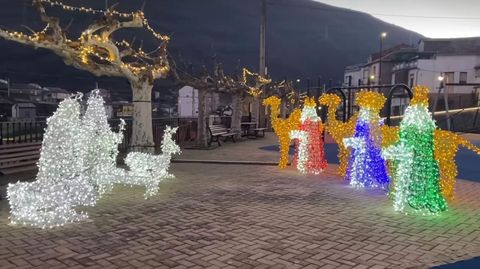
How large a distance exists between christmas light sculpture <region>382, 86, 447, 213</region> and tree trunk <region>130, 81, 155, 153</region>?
31.5ft

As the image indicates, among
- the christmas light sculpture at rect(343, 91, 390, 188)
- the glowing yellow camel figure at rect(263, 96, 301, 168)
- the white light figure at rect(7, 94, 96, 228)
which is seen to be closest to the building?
the glowing yellow camel figure at rect(263, 96, 301, 168)

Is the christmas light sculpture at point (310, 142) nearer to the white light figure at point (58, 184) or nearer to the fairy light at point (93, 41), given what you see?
the fairy light at point (93, 41)

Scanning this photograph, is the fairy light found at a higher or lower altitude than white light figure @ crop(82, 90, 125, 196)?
higher

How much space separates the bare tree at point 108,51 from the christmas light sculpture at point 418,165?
28.8 feet

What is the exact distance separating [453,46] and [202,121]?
54.2m

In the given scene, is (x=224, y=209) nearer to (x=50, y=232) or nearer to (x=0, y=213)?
(x=50, y=232)

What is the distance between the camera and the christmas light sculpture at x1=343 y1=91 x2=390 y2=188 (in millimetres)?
9914

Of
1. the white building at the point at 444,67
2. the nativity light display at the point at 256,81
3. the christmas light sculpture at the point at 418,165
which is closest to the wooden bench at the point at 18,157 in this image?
the christmas light sculpture at the point at 418,165

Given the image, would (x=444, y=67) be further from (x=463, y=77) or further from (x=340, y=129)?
(x=340, y=129)

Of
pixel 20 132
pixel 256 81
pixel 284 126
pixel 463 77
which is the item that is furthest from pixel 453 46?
pixel 20 132

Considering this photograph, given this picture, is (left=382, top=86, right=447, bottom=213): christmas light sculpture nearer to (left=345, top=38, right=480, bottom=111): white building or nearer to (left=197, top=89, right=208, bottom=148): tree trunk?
(left=197, top=89, right=208, bottom=148): tree trunk

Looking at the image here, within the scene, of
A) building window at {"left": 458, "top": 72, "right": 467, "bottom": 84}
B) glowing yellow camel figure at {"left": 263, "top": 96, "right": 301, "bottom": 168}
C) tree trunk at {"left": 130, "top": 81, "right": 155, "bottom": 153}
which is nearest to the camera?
glowing yellow camel figure at {"left": 263, "top": 96, "right": 301, "bottom": 168}

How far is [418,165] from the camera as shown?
7590mm

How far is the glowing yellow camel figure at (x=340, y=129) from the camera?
11.1 meters
